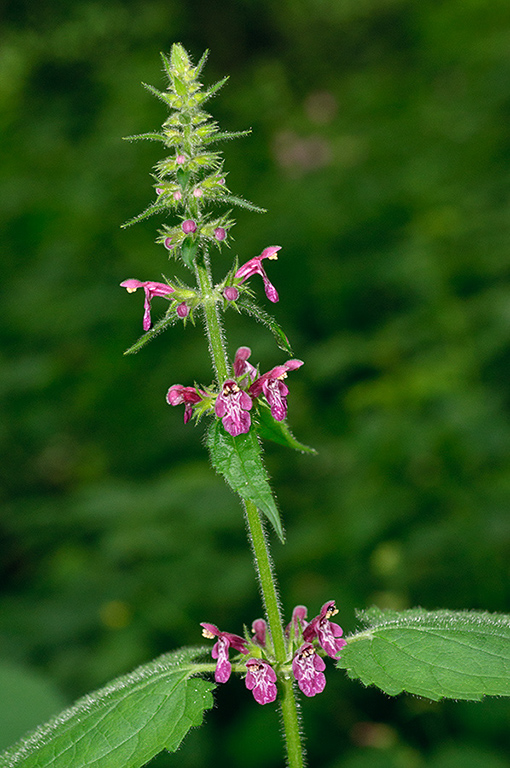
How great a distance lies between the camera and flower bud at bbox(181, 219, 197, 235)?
190 centimetres

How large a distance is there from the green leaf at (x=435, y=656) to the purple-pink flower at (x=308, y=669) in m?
0.07

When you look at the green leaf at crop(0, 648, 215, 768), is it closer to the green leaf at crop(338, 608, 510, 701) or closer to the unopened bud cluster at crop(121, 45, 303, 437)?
the green leaf at crop(338, 608, 510, 701)

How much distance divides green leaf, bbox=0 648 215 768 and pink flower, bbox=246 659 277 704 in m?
0.12

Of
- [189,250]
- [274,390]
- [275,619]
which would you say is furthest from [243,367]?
[275,619]

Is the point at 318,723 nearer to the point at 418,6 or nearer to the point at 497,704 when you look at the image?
the point at 497,704

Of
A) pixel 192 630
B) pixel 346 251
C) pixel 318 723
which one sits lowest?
pixel 318 723

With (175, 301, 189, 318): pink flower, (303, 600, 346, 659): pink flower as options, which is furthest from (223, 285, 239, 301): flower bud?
(303, 600, 346, 659): pink flower

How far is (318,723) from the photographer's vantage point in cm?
483

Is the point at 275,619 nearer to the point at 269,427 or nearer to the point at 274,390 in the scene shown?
the point at 269,427

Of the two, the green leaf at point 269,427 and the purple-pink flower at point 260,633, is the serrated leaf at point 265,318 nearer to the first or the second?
the green leaf at point 269,427

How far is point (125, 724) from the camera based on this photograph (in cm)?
196

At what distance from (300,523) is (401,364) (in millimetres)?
1903

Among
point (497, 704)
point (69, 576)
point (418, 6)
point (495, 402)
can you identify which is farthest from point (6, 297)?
point (418, 6)

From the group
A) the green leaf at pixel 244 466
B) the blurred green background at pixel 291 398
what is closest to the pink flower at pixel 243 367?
the green leaf at pixel 244 466
